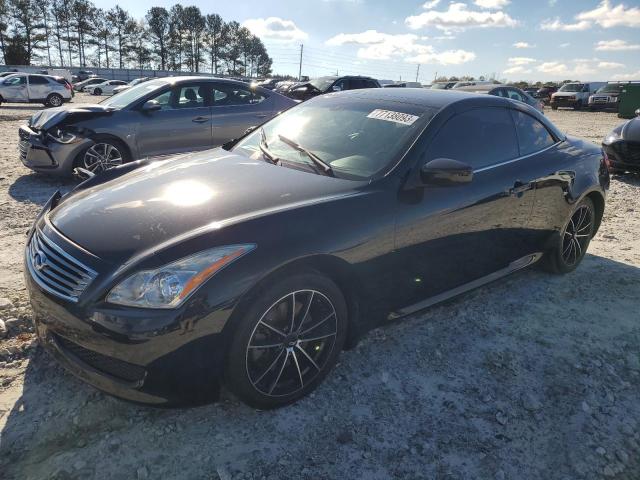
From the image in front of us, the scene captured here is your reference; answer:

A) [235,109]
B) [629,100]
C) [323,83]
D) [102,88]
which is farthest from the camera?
[102,88]

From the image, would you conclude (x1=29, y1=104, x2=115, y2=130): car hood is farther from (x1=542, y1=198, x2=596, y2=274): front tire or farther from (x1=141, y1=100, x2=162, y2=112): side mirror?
(x1=542, y1=198, x2=596, y2=274): front tire

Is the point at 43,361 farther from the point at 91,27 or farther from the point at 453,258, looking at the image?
the point at 91,27

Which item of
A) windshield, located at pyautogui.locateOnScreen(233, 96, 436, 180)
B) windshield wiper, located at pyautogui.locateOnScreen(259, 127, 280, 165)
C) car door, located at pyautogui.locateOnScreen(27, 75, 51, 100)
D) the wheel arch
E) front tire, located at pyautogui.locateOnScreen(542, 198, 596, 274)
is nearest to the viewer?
windshield, located at pyautogui.locateOnScreen(233, 96, 436, 180)

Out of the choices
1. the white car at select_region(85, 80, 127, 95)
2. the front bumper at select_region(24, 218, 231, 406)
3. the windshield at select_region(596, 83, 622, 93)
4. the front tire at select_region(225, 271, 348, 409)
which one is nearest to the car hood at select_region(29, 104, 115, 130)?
the front bumper at select_region(24, 218, 231, 406)

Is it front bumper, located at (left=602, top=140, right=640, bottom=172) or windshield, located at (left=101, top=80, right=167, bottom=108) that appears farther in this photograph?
front bumper, located at (left=602, top=140, right=640, bottom=172)

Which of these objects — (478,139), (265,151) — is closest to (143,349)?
(265,151)

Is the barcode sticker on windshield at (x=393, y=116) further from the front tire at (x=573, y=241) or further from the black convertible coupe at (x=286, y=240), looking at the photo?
the front tire at (x=573, y=241)

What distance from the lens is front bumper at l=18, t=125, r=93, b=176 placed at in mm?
6422

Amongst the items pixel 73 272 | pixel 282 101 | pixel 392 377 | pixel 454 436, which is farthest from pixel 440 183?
pixel 282 101

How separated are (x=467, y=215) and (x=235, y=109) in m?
5.30

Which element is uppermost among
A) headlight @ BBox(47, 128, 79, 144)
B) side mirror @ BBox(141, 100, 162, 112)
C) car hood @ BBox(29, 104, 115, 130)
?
side mirror @ BBox(141, 100, 162, 112)

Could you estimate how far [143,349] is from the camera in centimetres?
203

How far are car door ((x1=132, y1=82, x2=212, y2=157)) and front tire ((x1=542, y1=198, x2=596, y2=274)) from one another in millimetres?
5114

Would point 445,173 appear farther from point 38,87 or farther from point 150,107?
point 38,87
